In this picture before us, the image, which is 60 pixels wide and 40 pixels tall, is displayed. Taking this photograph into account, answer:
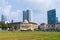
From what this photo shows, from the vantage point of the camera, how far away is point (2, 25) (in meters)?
171

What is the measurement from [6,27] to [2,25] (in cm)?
414

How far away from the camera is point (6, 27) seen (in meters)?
172
